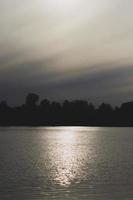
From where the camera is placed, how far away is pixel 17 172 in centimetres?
4194

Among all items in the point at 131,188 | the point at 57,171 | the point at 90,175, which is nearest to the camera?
the point at 131,188

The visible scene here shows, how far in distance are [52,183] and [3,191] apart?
16.5ft

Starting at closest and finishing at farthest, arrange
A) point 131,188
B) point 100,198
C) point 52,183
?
point 100,198
point 131,188
point 52,183

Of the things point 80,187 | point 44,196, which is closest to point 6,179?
point 80,187

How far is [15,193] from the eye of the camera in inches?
1137

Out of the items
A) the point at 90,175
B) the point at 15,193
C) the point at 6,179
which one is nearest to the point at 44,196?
the point at 15,193

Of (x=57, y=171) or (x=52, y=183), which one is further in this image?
(x=57, y=171)

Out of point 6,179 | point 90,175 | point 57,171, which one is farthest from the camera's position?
point 57,171

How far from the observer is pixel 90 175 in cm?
3984

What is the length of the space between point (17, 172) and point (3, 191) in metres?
12.2

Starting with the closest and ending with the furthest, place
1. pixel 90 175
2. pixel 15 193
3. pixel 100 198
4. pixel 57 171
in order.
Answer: pixel 100 198 < pixel 15 193 < pixel 90 175 < pixel 57 171

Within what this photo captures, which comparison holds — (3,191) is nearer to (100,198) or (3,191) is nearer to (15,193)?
(15,193)

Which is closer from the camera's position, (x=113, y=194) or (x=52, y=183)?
(x=113, y=194)

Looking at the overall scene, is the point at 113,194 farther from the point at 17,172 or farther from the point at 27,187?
the point at 17,172
